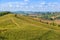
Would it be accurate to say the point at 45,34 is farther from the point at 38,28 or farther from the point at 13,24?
the point at 13,24

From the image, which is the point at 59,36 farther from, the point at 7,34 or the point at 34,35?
the point at 7,34

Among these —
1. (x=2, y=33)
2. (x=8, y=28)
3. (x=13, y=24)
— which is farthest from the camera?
(x=13, y=24)

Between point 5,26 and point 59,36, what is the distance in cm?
779

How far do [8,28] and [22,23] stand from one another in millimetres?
3249

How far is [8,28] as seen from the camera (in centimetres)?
2422

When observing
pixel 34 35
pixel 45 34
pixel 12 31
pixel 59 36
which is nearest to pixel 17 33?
pixel 12 31

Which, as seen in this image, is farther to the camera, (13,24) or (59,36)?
(13,24)

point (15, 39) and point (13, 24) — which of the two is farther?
point (13, 24)

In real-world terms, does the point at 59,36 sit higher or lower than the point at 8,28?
lower

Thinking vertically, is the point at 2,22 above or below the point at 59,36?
above

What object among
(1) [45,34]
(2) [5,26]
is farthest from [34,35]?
(2) [5,26]

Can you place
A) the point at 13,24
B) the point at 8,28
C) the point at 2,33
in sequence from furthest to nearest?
the point at 13,24 < the point at 8,28 < the point at 2,33

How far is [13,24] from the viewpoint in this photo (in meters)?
25.9

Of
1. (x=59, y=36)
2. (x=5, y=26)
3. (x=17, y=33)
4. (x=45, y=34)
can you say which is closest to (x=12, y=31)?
(x=17, y=33)
